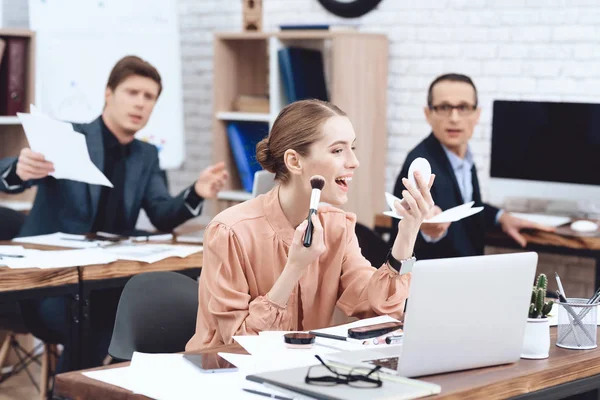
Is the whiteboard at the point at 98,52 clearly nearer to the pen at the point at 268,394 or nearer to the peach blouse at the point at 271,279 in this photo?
the peach blouse at the point at 271,279

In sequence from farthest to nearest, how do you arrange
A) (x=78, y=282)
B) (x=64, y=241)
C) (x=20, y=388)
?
(x=20, y=388) < (x=64, y=241) < (x=78, y=282)

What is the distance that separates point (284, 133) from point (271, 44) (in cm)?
254

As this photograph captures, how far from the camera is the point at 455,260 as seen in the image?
Answer: 178cm

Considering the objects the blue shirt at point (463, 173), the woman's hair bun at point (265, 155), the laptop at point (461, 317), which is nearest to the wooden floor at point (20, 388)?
the blue shirt at point (463, 173)

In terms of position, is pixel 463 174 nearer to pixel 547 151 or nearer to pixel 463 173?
pixel 463 173

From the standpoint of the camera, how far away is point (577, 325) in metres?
2.10

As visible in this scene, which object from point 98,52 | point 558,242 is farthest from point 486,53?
point 98,52

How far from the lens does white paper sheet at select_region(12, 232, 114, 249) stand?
3.47 m

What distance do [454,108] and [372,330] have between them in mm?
1933

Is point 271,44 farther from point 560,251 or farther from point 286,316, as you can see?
point 286,316

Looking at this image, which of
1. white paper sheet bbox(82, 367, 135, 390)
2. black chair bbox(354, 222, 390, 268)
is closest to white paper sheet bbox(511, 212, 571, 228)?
black chair bbox(354, 222, 390, 268)

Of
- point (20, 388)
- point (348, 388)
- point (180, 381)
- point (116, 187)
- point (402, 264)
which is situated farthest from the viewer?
point (20, 388)

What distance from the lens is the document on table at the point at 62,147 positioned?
3402 mm

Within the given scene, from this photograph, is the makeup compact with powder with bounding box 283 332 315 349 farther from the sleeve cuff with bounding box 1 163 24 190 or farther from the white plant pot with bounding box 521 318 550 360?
the sleeve cuff with bounding box 1 163 24 190
